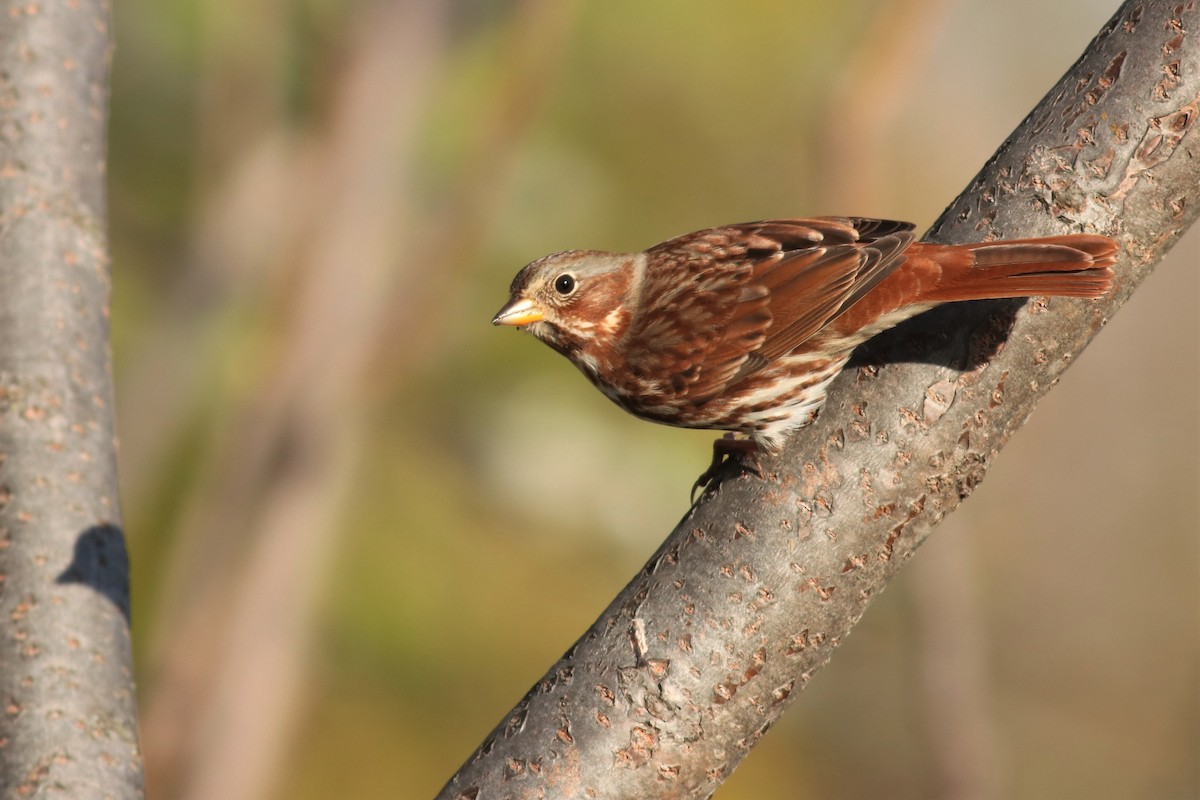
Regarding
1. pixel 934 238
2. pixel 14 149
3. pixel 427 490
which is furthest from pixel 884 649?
pixel 14 149

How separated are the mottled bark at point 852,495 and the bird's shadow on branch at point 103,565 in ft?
2.98

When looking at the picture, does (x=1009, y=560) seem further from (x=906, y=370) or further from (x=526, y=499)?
(x=906, y=370)

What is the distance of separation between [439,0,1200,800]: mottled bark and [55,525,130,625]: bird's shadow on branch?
0.91m

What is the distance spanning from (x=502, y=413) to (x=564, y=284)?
14.8 feet

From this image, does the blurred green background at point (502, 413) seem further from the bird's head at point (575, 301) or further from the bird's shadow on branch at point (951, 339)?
the bird's shadow on branch at point (951, 339)

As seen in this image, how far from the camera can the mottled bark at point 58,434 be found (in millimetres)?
2287

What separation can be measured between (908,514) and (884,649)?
202 inches

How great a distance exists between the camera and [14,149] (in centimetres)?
280

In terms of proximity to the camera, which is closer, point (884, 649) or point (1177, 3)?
point (1177, 3)

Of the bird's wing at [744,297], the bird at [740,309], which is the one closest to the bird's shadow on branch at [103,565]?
the bird at [740,309]

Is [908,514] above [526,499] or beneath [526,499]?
above

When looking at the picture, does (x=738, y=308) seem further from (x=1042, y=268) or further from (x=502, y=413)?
(x=502, y=413)

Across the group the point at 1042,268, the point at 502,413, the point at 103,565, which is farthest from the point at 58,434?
the point at 502,413

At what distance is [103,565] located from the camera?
98.3 inches
